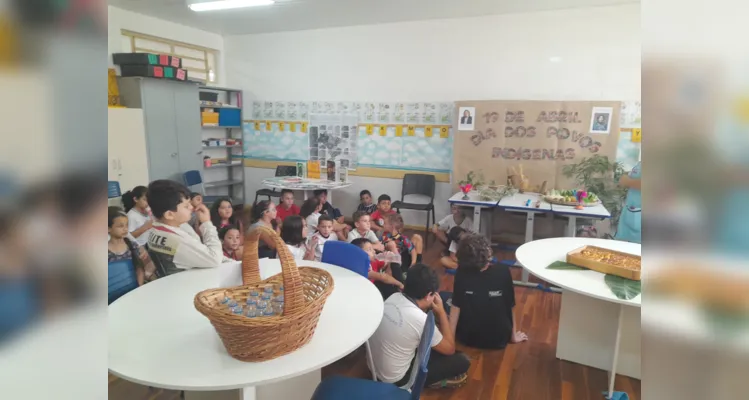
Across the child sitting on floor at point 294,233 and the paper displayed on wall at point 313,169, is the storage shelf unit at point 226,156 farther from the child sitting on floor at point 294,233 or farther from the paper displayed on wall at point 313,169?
the child sitting on floor at point 294,233

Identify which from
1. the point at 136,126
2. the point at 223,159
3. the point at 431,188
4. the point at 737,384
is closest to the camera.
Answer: the point at 737,384

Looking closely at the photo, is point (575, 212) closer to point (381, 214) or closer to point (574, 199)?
point (574, 199)

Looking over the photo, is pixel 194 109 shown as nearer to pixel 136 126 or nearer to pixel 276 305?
pixel 136 126

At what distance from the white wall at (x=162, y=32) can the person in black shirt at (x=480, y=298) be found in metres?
4.40

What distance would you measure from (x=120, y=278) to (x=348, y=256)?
117 centimetres

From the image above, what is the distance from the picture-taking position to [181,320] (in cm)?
155

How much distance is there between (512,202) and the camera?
14.8ft

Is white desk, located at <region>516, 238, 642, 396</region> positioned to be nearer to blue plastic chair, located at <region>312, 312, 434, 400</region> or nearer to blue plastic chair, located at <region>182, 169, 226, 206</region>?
blue plastic chair, located at <region>312, 312, 434, 400</region>

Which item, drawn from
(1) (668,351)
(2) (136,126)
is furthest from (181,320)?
(2) (136,126)

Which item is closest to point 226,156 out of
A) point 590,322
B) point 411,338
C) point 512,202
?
point 512,202

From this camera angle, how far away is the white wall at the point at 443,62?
4.99 m

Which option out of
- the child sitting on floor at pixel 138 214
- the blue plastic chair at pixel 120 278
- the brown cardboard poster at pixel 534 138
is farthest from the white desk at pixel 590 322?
the child sitting on floor at pixel 138 214

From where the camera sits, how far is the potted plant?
4918 mm

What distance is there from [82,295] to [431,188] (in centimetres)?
564
